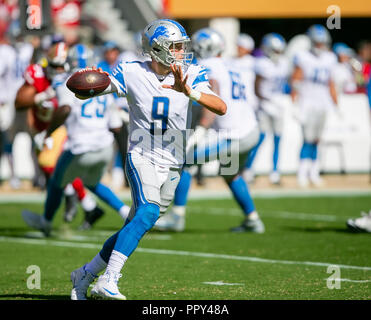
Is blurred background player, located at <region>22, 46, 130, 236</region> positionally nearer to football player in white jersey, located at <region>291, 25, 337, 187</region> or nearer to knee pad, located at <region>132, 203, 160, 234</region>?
knee pad, located at <region>132, 203, 160, 234</region>

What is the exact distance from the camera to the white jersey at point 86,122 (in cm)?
845

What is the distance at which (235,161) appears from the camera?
895cm

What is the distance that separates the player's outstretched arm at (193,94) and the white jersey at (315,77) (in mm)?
8625

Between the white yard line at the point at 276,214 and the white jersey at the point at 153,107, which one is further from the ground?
the white jersey at the point at 153,107

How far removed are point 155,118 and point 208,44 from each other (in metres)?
3.59

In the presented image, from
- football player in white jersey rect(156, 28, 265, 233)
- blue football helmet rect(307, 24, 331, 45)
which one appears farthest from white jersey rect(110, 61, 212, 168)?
blue football helmet rect(307, 24, 331, 45)

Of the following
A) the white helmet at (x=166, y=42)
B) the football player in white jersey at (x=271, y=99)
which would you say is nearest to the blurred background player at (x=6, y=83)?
the football player in white jersey at (x=271, y=99)

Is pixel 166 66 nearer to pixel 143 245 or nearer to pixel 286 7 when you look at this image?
pixel 143 245

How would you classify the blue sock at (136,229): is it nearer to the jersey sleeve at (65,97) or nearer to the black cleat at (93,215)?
the jersey sleeve at (65,97)

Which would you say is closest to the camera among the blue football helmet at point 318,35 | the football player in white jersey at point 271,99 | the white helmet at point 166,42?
the white helmet at point 166,42

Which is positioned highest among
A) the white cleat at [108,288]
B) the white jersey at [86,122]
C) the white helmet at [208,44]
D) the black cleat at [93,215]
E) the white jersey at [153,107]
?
the white helmet at [208,44]

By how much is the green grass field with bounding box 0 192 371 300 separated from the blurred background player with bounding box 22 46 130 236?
391 millimetres

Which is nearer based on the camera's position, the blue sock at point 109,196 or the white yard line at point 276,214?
the blue sock at point 109,196

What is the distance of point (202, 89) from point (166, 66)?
12.4 inches
